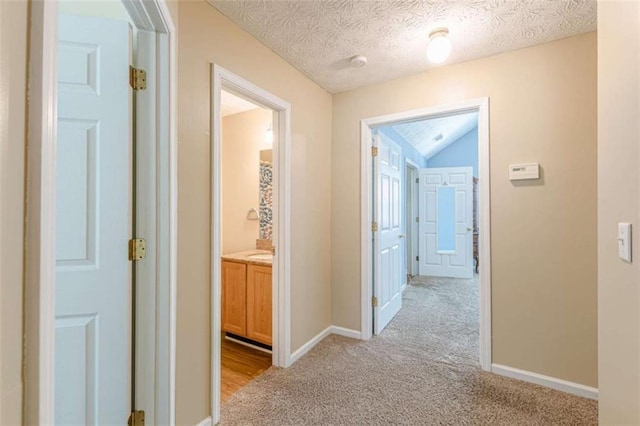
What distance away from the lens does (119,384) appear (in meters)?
1.25

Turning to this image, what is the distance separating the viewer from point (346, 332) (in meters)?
2.83

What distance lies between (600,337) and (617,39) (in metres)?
0.96

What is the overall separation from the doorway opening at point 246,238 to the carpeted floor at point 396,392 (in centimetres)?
37

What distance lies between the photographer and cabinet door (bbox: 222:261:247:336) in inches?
106

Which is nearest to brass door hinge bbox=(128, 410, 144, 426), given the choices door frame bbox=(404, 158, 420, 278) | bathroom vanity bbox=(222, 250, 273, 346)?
bathroom vanity bbox=(222, 250, 273, 346)

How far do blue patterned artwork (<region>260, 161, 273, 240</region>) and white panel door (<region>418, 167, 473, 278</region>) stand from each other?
3504 millimetres

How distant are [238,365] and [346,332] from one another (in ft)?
3.38

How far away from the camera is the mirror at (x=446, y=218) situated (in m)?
5.61

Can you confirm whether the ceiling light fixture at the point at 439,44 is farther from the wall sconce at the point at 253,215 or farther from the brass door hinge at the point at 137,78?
the wall sconce at the point at 253,215

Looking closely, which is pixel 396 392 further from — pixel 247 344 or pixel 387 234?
pixel 387 234

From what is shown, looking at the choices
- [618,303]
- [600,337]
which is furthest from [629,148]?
[600,337]

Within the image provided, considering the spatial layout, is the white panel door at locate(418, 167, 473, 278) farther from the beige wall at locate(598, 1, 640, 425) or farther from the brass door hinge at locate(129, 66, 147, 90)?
the brass door hinge at locate(129, 66, 147, 90)

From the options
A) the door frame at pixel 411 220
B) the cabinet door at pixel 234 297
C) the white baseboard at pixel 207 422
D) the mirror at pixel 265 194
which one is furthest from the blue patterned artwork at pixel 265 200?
the door frame at pixel 411 220

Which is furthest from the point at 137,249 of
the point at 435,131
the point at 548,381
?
the point at 435,131
